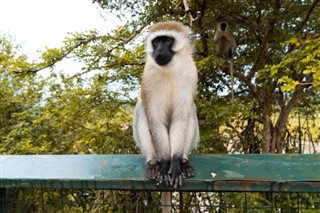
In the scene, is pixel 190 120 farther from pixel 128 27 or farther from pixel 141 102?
pixel 128 27

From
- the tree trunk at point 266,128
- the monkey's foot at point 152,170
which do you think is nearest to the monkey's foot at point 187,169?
the monkey's foot at point 152,170

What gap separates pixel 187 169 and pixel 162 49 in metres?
0.92

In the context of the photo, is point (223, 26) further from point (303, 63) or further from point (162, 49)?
point (162, 49)

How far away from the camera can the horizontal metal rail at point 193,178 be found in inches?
67.4

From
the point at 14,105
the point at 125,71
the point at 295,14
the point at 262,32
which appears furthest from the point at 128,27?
the point at 14,105

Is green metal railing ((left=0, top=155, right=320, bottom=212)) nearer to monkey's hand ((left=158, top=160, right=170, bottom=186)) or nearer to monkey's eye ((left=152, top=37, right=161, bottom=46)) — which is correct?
monkey's hand ((left=158, top=160, right=170, bottom=186))

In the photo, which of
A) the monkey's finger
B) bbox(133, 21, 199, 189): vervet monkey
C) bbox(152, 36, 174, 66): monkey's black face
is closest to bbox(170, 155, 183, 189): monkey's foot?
the monkey's finger

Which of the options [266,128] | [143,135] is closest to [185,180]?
[143,135]

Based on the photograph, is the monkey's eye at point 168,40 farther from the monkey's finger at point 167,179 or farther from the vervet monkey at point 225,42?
the vervet monkey at point 225,42

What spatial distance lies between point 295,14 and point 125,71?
263 cm

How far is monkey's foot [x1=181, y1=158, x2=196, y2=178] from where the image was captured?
2070 mm

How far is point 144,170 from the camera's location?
6.79 ft

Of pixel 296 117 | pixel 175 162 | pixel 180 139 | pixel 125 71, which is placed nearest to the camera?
pixel 175 162

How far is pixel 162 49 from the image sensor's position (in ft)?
9.05
